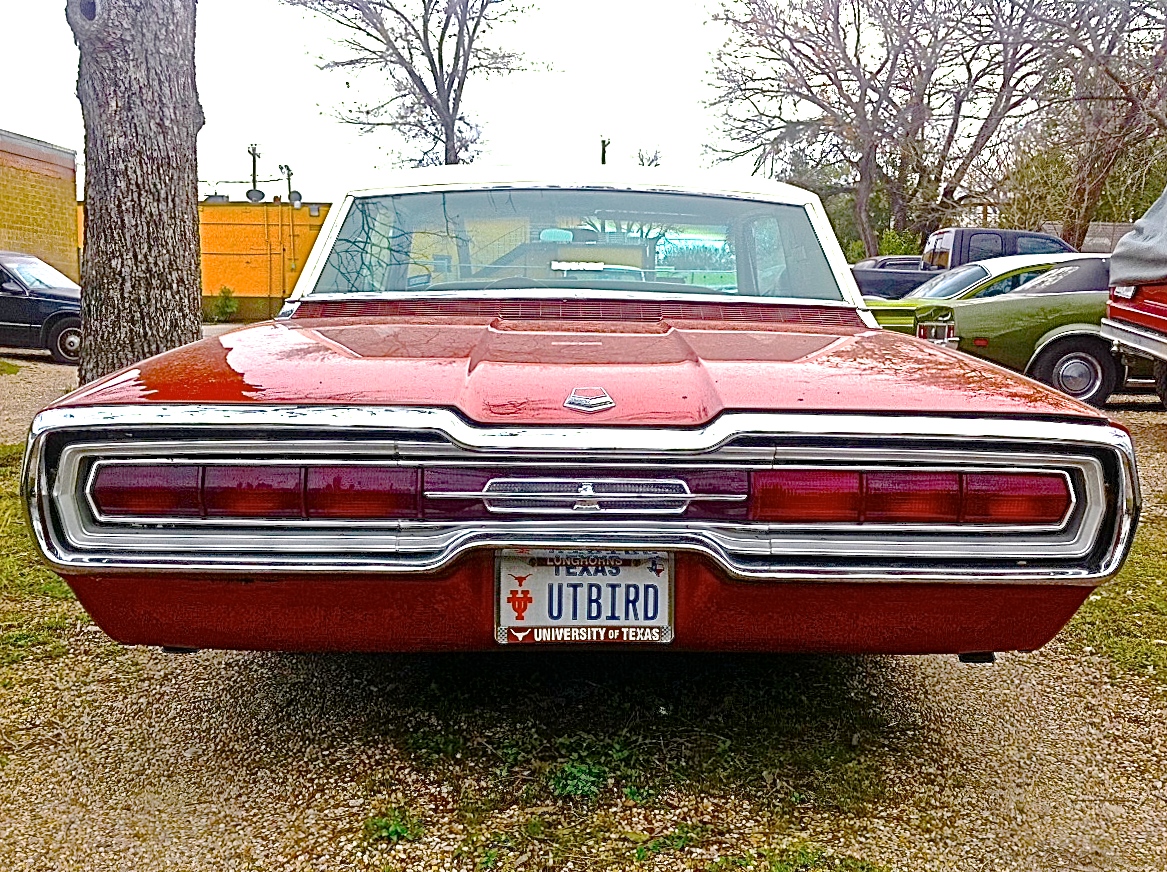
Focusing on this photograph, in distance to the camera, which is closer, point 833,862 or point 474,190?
point 833,862

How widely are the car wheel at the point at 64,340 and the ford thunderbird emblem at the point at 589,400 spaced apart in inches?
481

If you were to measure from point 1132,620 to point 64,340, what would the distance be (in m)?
12.4

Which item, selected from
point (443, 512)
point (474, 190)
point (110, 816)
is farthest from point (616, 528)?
point (474, 190)

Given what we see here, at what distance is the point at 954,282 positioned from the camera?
9688 mm

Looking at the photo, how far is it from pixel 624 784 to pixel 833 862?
0.48 m

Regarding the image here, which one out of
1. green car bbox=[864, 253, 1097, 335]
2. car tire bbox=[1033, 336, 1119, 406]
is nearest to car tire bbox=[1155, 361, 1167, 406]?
car tire bbox=[1033, 336, 1119, 406]

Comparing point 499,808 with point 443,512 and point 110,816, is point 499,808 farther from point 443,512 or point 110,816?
point 110,816

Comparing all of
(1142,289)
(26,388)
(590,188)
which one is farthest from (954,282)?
(26,388)

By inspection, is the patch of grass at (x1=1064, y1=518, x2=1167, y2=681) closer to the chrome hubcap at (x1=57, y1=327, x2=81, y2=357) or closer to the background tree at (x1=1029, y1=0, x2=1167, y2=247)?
the chrome hubcap at (x1=57, y1=327, x2=81, y2=357)

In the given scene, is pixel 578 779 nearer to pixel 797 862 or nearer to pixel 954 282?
pixel 797 862

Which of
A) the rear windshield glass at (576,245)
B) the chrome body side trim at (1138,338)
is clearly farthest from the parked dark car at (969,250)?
the rear windshield glass at (576,245)

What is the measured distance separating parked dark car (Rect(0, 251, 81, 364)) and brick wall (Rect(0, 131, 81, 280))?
5070mm

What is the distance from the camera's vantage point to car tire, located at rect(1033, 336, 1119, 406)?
8.62 metres

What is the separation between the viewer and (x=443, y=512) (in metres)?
1.98
